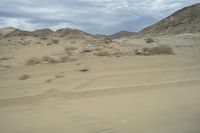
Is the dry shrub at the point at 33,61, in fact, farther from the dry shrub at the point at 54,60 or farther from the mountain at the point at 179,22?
the mountain at the point at 179,22

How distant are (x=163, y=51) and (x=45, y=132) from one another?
10.4 m

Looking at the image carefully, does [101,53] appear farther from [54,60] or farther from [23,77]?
[23,77]

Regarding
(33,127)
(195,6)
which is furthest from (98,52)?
(195,6)

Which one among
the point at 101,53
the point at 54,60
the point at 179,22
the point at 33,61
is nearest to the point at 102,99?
the point at 54,60

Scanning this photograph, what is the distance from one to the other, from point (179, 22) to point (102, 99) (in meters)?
68.3

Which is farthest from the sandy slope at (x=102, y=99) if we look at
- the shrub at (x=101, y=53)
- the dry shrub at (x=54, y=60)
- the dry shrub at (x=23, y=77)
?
the shrub at (x=101, y=53)

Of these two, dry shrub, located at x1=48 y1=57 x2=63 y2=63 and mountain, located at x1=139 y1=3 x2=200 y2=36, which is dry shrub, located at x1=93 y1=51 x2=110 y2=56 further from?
mountain, located at x1=139 y1=3 x2=200 y2=36

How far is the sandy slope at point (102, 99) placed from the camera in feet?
18.9

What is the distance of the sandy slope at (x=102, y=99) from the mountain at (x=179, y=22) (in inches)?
2210

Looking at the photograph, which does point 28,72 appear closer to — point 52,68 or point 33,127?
point 52,68

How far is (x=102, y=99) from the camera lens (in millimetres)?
7395

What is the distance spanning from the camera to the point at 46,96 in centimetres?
760

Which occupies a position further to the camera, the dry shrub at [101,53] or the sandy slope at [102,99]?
the dry shrub at [101,53]

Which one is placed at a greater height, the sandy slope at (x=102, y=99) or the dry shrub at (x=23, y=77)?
the dry shrub at (x=23, y=77)
